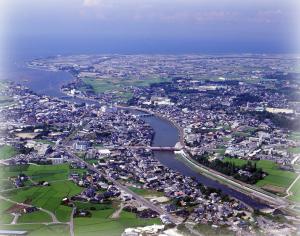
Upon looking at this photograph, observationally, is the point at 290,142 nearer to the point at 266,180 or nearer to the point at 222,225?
the point at 266,180

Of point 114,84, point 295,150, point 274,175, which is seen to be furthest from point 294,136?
point 114,84

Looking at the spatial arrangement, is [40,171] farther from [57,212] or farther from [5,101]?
[5,101]

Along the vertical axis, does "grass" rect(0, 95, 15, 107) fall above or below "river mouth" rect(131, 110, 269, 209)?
above

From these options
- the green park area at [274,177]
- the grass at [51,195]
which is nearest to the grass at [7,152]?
the grass at [51,195]

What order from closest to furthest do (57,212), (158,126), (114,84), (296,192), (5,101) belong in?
1. (57,212)
2. (296,192)
3. (158,126)
4. (5,101)
5. (114,84)

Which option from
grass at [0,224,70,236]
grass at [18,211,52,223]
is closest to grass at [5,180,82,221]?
grass at [18,211,52,223]

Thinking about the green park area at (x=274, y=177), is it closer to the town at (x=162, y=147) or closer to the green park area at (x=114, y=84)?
the town at (x=162, y=147)

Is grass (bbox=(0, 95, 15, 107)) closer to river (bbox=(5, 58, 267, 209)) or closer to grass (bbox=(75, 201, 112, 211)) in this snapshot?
river (bbox=(5, 58, 267, 209))
